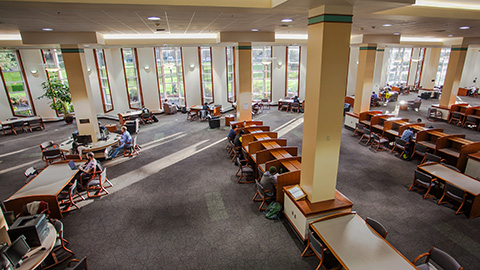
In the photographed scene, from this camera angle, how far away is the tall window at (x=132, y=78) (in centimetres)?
1608

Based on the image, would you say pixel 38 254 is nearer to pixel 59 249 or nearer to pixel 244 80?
→ pixel 59 249

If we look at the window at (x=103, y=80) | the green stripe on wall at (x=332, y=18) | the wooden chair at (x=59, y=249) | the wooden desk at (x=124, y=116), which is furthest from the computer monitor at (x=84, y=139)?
the green stripe on wall at (x=332, y=18)

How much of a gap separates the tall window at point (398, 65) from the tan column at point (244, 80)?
58.0 ft

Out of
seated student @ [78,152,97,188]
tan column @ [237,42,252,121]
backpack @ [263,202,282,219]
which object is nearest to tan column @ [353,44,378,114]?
tan column @ [237,42,252,121]

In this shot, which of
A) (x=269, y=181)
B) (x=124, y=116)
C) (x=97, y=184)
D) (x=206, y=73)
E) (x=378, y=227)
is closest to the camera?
(x=378, y=227)

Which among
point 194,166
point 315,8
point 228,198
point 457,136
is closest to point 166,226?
point 228,198

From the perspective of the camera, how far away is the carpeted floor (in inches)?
203

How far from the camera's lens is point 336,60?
463 cm

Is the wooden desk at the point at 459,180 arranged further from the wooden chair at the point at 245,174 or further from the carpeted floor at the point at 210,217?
the wooden chair at the point at 245,174

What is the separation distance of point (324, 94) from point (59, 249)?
6.18 meters

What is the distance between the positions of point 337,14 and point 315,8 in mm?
397

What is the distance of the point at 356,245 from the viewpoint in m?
4.21

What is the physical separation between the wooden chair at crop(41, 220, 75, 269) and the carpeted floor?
0.20 metres

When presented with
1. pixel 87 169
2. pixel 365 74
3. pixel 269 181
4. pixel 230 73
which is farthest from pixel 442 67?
pixel 87 169
